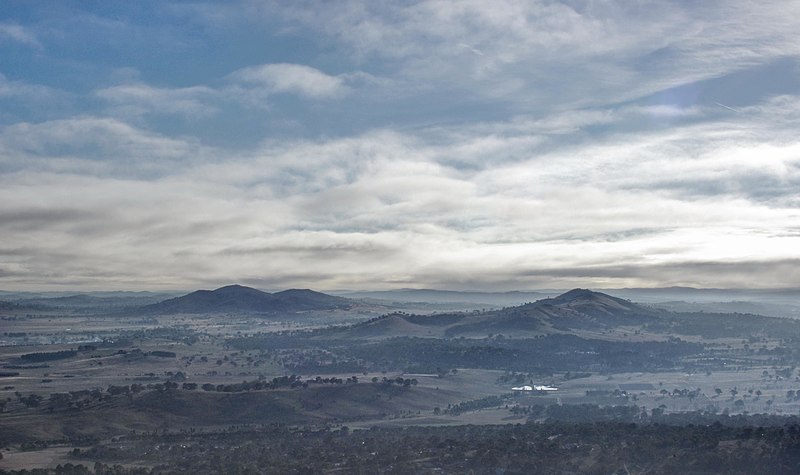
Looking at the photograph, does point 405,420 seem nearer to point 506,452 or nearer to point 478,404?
point 478,404

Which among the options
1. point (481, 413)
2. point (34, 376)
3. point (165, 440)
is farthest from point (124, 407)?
point (34, 376)

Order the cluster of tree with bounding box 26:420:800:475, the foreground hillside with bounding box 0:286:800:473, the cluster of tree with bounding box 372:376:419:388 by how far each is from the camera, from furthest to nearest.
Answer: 1. the cluster of tree with bounding box 372:376:419:388
2. the foreground hillside with bounding box 0:286:800:473
3. the cluster of tree with bounding box 26:420:800:475

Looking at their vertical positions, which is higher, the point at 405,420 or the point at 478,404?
the point at 478,404

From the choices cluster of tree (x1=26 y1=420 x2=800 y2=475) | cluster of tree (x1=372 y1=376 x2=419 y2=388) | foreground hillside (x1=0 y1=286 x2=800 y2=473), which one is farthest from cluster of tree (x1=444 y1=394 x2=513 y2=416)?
cluster of tree (x1=26 y1=420 x2=800 y2=475)

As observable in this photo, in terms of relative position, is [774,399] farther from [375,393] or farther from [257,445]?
[257,445]

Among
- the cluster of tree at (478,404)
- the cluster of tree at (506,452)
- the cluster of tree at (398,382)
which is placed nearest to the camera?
the cluster of tree at (506,452)

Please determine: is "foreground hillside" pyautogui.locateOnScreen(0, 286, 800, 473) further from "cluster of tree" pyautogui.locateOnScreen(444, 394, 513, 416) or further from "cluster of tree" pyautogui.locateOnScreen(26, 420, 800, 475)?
"cluster of tree" pyautogui.locateOnScreen(444, 394, 513, 416)

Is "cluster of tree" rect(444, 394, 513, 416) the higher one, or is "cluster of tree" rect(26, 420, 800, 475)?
"cluster of tree" rect(26, 420, 800, 475)

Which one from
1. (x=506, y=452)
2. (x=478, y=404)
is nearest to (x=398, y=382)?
(x=478, y=404)

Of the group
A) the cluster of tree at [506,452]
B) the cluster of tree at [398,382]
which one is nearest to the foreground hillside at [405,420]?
the cluster of tree at [506,452]

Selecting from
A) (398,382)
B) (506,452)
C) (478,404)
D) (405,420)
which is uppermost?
(506,452)

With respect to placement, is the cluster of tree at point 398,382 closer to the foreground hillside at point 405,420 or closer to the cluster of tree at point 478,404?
the foreground hillside at point 405,420
